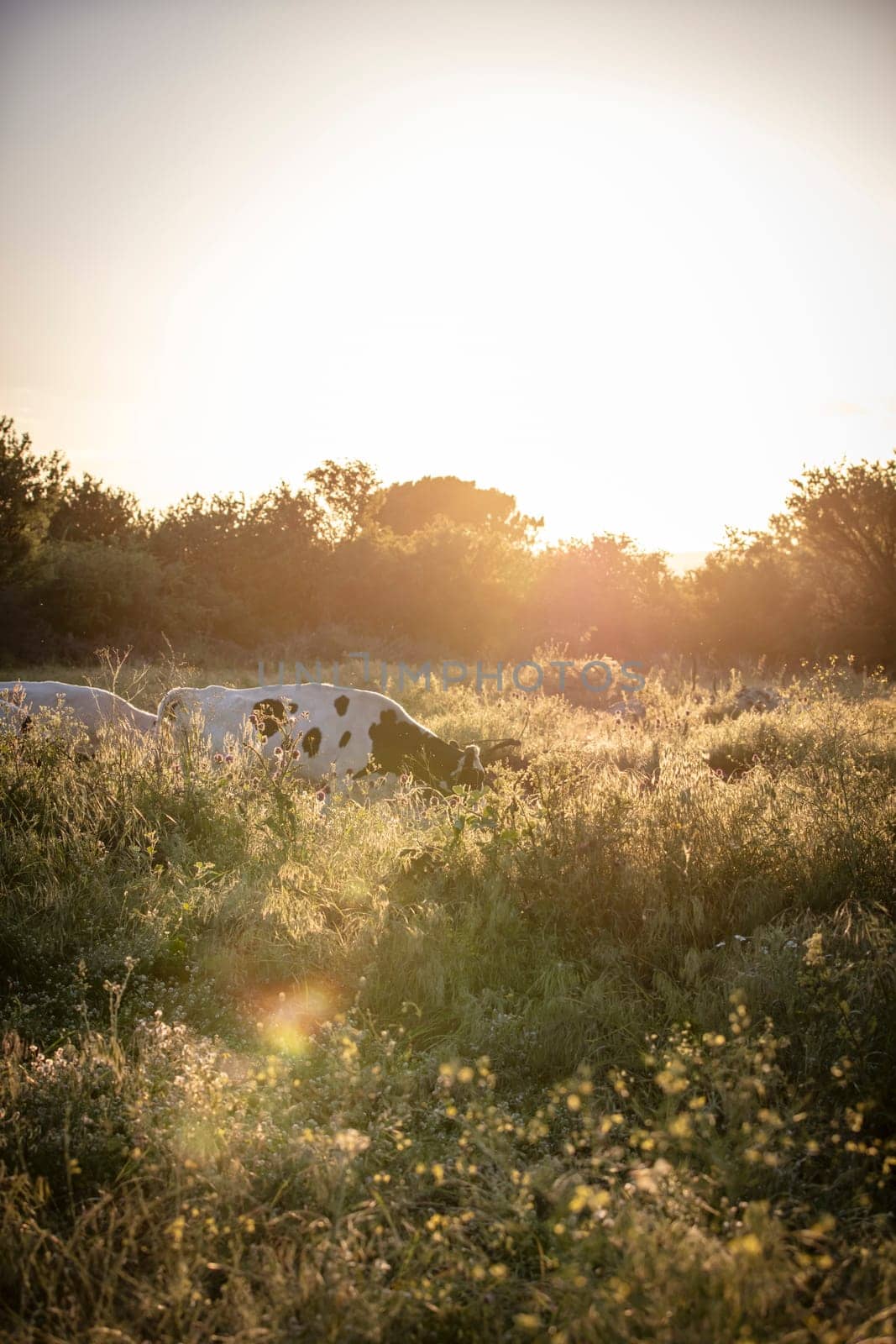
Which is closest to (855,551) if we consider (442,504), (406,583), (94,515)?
(406,583)

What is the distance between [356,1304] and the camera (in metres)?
1.92

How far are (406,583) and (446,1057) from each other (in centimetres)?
2264

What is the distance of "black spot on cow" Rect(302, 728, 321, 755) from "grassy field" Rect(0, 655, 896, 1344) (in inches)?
78.4

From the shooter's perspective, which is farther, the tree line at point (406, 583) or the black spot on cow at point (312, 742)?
the tree line at point (406, 583)

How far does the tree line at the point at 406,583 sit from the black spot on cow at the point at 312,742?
12.6 meters

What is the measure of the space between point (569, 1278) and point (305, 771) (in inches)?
233

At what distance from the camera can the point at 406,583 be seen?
82.9 ft

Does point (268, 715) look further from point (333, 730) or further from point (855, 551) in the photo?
point (855, 551)

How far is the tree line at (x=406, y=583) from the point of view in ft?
66.4

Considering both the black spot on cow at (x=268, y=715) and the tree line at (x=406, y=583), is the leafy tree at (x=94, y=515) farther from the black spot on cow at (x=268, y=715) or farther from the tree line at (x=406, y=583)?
the black spot on cow at (x=268, y=715)

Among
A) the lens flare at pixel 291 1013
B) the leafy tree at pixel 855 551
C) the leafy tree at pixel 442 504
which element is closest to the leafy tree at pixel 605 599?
the leafy tree at pixel 855 551

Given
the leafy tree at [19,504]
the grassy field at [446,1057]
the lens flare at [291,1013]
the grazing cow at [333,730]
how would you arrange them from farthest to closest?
1. the leafy tree at [19,504]
2. the grazing cow at [333,730]
3. the lens flare at [291,1013]
4. the grassy field at [446,1057]

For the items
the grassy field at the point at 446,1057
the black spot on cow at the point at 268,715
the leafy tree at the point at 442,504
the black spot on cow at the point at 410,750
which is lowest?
the grassy field at the point at 446,1057

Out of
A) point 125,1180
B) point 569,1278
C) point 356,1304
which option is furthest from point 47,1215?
point 569,1278
